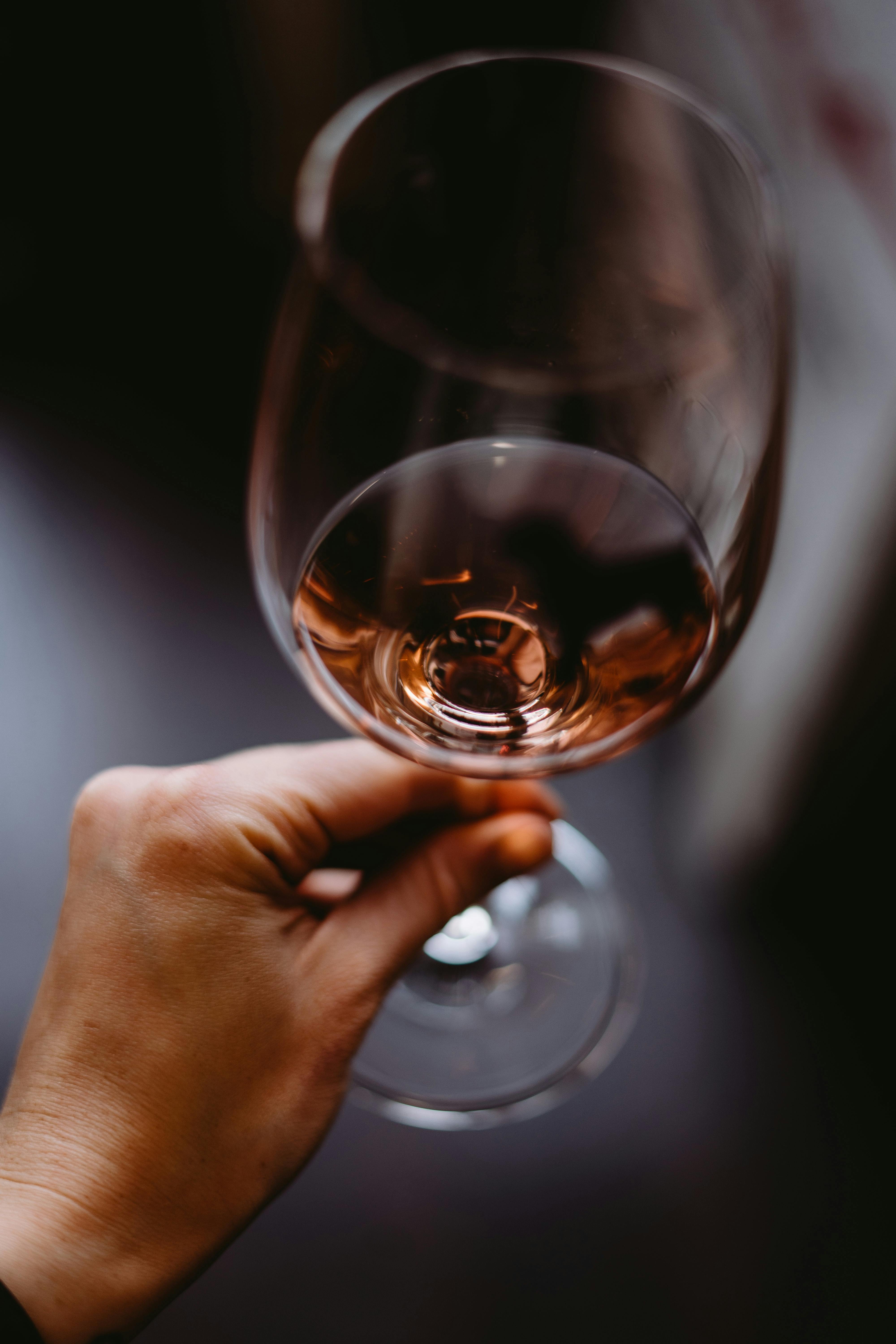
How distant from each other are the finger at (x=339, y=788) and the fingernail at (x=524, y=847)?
0.02 metres

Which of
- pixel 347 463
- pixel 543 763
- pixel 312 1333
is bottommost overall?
pixel 312 1333

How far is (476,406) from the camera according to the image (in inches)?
16.6

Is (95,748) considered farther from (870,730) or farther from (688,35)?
(688,35)

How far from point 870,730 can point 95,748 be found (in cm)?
51

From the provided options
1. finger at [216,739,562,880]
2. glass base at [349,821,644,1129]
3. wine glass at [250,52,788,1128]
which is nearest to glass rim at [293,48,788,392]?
wine glass at [250,52,788,1128]

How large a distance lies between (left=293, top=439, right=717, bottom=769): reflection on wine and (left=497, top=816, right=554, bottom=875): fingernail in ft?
0.18

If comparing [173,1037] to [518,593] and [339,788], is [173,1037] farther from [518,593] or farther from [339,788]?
[518,593]

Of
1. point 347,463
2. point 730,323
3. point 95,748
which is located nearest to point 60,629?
point 95,748

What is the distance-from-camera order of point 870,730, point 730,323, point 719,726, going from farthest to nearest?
point 719,726 < point 870,730 < point 730,323

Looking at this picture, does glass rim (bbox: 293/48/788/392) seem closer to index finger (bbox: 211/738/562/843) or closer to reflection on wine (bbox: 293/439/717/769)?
reflection on wine (bbox: 293/439/717/769)

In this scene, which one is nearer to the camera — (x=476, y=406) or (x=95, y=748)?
(x=476, y=406)

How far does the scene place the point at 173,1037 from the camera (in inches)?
16.8

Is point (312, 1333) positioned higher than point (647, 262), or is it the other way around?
point (647, 262)

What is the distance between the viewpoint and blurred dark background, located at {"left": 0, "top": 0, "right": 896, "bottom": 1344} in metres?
0.60
